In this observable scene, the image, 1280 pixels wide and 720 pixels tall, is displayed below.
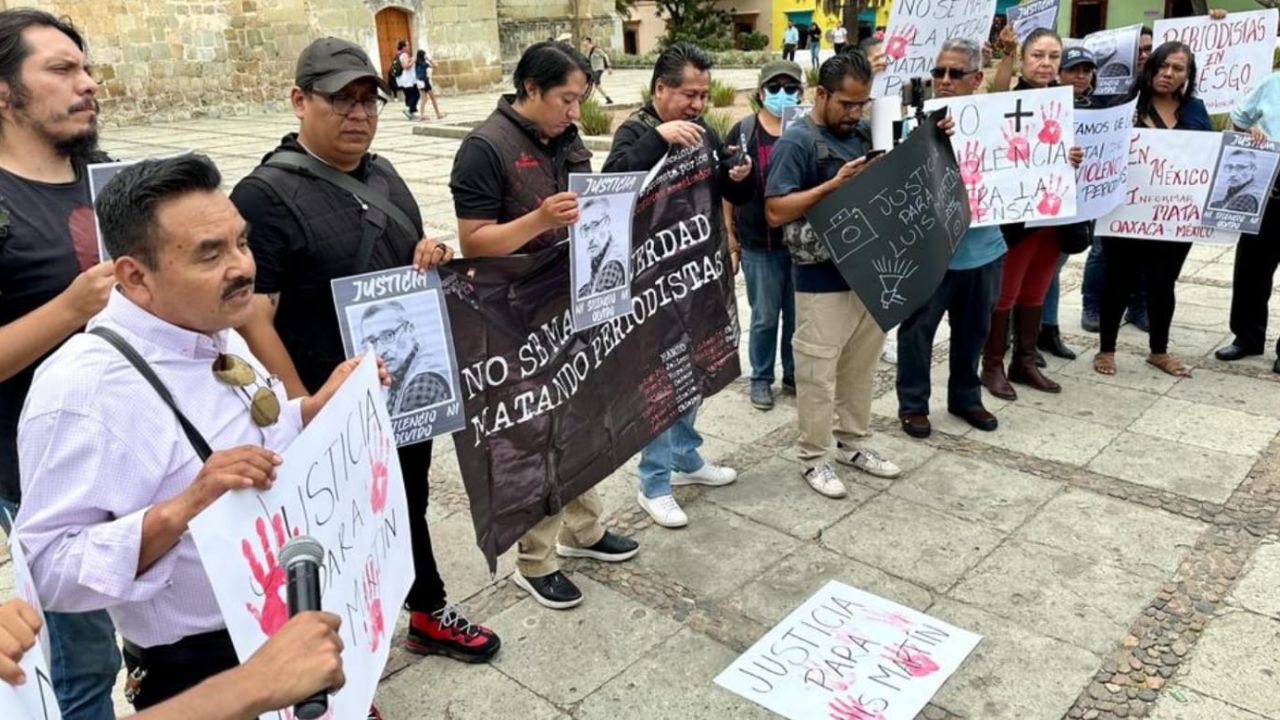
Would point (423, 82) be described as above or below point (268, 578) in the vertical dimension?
above

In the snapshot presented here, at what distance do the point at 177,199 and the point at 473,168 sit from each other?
54.9 inches

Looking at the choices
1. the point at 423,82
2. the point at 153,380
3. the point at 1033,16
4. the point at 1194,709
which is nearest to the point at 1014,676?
the point at 1194,709

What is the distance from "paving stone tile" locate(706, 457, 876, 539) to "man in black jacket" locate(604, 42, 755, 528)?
0.32 m

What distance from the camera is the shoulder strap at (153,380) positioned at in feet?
5.37

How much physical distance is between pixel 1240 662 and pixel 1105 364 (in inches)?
112

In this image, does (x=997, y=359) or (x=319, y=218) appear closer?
(x=319, y=218)

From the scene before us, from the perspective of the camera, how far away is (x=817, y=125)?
396cm

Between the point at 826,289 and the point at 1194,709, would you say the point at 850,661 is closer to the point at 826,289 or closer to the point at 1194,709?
the point at 1194,709

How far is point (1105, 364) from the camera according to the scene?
555 centimetres

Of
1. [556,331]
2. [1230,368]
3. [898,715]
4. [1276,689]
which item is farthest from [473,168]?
[1230,368]

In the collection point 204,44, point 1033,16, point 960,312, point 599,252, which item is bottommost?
point 960,312

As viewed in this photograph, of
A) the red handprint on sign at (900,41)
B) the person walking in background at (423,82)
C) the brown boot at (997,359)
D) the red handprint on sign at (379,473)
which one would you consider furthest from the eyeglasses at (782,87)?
the person walking in background at (423,82)

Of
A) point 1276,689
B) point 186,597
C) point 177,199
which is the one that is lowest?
point 1276,689

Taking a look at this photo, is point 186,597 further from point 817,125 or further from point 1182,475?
point 1182,475
